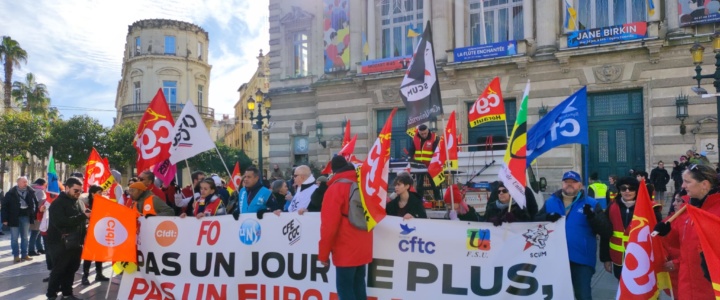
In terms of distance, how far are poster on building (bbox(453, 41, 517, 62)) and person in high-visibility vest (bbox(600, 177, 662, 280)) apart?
50.7 feet

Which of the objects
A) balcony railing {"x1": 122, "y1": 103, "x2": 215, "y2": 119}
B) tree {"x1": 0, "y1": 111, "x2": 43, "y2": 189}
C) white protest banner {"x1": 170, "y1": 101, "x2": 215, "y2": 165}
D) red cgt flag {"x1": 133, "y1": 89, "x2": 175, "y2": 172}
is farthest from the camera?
balcony railing {"x1": 122, "y1": 103, "x2": 215, "y2": 119}

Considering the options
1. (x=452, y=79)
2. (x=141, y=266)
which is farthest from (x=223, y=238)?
(x=452, y=79)

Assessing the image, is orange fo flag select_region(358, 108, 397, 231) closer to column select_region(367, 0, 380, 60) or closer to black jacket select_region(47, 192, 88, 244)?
black jacket select_region(47, 192, 88, 244)

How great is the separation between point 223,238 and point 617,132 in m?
16.9

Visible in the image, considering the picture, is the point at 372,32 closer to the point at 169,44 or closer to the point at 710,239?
the point at 710,239

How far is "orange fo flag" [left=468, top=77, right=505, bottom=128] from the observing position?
10.9 metres

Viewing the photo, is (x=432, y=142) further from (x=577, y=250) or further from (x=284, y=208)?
(x=577, y=250)

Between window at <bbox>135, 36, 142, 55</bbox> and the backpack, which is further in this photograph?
window at <bbox>135, 36, 142, 55</bbox>

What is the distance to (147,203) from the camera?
7.66 m

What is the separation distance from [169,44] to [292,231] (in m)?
45.0

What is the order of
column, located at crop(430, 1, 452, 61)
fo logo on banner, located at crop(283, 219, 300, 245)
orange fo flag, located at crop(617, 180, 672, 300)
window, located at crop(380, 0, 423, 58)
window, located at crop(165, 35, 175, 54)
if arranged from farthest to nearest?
window, located at crop(165, 35, 175, 54) < window, located at crop(380, 0, 423, 58) < column, located at crop(430, 1, 452, 61) < fo logo on banner, located at crop(283, 219, 300, 245) < orange fo flag, located at crop(617, 180, 672, 300)

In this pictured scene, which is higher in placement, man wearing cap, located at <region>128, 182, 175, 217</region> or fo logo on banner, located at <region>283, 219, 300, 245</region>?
man wearing cap, located at <region>128, 182, 175, 217</region>

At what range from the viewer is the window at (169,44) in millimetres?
47469

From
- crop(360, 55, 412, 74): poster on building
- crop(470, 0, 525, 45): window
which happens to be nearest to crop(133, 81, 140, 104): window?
crop(360, 55, 412, 74): poster on building
